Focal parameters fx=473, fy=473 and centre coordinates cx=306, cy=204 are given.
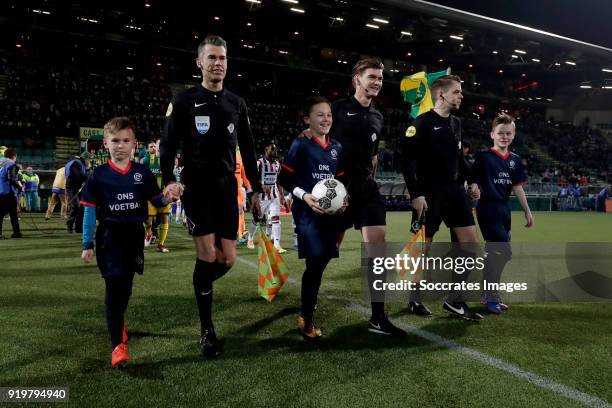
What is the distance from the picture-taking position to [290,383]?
2.91 metres

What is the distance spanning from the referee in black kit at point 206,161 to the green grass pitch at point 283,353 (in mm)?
491

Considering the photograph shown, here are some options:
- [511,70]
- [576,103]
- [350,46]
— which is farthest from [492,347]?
[576,103]

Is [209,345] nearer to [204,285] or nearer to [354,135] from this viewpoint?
[204,285]

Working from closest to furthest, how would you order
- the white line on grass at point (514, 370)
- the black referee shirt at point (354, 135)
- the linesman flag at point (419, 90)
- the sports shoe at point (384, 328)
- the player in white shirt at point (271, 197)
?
the white line on grass at point (514, 370)
the sports shoe at point (384, 328)
the black referee shirt at point (354, 135)
the linesman flag at point (419, 90)
the player in white shirt at point (271, 197)

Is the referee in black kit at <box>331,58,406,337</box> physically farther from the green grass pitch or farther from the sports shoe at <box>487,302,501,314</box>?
the sports shoe at <box>487,302,501,314</box>

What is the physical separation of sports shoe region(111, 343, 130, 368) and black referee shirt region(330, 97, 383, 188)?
7.32 feet

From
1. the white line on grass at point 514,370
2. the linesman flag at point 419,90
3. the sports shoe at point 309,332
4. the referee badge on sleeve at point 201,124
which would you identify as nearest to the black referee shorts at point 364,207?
the sports shoe at point 309,332

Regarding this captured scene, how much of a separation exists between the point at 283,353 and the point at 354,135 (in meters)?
1.95

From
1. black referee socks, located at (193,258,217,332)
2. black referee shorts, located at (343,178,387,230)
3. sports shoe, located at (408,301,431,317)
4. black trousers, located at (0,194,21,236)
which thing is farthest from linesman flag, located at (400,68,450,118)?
black trousers, located at (0,194,21,236)

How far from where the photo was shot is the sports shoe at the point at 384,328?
3898 mm

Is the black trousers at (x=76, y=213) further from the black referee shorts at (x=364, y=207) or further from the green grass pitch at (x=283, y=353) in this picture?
the black referee shorts at (x=364, y=207)

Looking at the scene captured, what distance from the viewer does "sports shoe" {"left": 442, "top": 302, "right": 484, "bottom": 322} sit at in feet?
14.8

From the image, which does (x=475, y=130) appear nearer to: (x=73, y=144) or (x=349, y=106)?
(x=73, y=144)

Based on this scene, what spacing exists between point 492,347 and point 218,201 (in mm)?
2397
